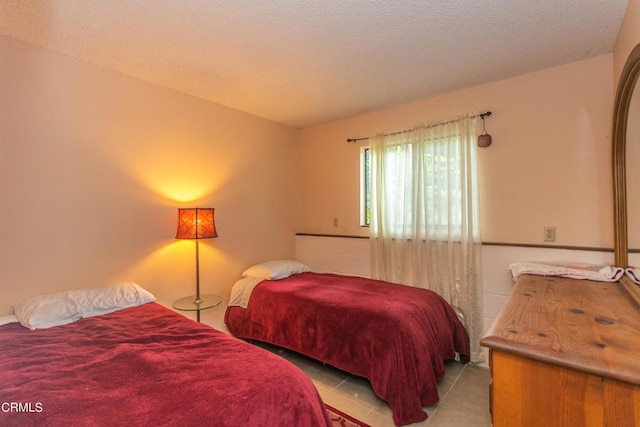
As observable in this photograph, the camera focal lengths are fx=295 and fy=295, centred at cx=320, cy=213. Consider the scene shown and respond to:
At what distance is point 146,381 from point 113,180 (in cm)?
169

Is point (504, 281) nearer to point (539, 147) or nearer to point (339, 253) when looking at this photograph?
point (539, 147)

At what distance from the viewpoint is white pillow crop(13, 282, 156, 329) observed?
1.65 metres

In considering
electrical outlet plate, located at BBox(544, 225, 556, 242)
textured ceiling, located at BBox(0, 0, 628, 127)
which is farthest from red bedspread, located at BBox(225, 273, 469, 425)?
textured ceiling, located at BBox(0, 0, 628, 127)

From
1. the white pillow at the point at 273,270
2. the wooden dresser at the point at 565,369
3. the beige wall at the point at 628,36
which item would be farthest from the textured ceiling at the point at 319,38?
the white pillow at the point at 273,270

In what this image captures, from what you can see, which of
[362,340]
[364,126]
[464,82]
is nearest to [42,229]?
[362,340]

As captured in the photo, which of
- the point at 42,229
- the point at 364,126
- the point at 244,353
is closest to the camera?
the point at 244,353

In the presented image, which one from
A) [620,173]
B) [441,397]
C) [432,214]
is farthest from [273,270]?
[620,173]

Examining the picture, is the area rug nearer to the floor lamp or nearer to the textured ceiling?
the floor lamp

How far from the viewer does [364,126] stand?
10.5 feet

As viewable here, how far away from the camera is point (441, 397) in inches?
78.7

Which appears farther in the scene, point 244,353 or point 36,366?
point 244,353

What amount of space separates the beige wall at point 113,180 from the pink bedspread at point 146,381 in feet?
1.90

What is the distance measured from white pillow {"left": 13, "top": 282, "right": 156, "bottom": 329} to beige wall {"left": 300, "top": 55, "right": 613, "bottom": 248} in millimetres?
2734

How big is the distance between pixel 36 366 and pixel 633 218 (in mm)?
2990
